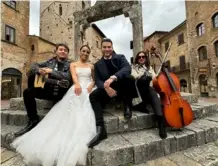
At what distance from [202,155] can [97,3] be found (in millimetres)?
5189

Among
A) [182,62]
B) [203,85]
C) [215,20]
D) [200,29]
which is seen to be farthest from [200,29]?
[203,85]

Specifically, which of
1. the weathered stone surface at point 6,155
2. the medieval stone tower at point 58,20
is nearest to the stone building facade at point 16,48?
the medieval stone tower at point 58,20

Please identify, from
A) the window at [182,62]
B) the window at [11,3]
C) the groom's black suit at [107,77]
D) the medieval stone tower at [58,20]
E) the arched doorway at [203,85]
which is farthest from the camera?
the window at [182,62]

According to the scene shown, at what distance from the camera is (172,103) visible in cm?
203

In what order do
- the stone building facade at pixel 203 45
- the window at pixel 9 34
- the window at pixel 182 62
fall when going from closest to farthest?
the window at pixel 9 34 → the stone building facade at pixel 203 45 → the window at pixel 182 62

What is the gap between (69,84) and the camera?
249 cm

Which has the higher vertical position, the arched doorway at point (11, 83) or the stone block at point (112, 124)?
the arched doorway at point (11, 83)

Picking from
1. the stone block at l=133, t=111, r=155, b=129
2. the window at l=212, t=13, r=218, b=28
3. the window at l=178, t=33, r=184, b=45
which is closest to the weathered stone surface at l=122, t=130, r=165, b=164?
the stone block at l=133, t=111, r=155, b=129

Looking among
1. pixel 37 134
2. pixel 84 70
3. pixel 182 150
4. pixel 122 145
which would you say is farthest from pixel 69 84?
pixel 182 150

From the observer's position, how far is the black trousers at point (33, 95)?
2.38m

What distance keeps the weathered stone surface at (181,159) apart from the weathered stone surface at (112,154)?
482 mm

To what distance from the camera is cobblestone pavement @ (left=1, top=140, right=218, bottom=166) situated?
1.69 m

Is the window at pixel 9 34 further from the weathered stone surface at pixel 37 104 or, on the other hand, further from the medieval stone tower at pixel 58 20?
the weathered stone surface at pixel 37 104

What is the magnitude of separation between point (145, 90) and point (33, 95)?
166cm
